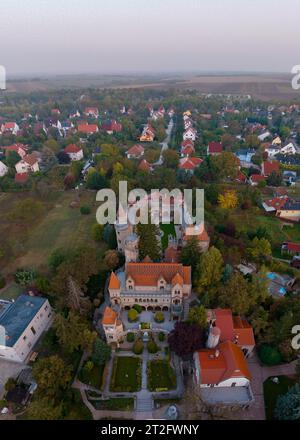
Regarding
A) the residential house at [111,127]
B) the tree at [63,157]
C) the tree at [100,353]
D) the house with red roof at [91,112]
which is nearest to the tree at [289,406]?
the tree at [100,353]

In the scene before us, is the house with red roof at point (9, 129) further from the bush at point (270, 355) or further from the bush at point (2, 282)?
the bush at point (270, 355)

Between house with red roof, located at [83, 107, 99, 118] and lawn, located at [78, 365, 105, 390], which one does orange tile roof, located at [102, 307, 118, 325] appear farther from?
house with red roof, located at [83, 107, 99, 118]

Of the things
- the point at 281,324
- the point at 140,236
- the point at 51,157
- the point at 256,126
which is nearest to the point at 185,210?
the point at 140,236

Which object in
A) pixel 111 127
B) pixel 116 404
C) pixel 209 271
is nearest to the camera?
pixel 116 404

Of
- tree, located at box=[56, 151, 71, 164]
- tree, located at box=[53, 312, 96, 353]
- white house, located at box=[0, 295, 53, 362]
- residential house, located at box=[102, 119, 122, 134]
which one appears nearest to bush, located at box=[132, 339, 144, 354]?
tree, located at box=[53, 312, 96, 353]

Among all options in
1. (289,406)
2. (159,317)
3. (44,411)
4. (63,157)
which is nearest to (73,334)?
(44,411)

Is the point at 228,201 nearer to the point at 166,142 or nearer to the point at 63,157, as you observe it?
the point at 63,157
